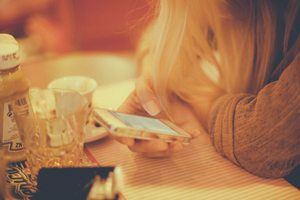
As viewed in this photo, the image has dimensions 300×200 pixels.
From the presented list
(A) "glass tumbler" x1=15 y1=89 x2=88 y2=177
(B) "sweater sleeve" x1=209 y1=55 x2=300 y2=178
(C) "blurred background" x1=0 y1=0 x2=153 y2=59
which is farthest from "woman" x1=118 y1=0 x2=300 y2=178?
(C) "blurred background" x1=0 y1=0 x2=153 y2=59

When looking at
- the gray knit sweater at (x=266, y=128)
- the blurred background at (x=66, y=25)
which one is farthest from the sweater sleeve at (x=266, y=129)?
the blurred background at (x=66, y=25)

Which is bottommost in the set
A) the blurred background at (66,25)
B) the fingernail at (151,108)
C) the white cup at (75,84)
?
the blurred background at (66,25)

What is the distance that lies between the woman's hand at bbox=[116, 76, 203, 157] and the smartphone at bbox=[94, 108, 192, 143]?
6cm

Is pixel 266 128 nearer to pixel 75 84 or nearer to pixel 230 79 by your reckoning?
pixel 230 79

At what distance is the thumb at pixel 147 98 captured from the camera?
0.82 m

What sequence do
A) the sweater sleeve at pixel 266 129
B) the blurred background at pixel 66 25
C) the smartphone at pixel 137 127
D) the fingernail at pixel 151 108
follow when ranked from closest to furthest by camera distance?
the smartphone at pixel 137 127, the sweater sleeve at pixel 266 129, the fingernail at pixel 151 108, the blurred background at pixel 66 25

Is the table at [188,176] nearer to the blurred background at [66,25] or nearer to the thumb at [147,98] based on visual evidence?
Result: the thumb at [147,98]

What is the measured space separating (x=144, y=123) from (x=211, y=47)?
0.43 meters

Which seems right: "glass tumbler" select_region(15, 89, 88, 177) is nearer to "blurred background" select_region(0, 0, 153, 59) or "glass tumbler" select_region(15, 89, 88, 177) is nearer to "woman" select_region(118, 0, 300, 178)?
"woman" select_region(118, 0, 300, 178)

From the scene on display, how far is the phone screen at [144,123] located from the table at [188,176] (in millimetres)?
88

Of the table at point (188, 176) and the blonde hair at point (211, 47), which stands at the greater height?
the blonde hair at point (211, 47)

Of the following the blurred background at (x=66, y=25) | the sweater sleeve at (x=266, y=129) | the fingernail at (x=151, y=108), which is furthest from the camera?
the blurred background at (x=66, y=25)

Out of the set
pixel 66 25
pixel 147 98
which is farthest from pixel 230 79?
pixel 66 25

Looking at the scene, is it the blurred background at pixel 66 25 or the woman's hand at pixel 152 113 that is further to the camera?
the blurred background at pixel 66 25
